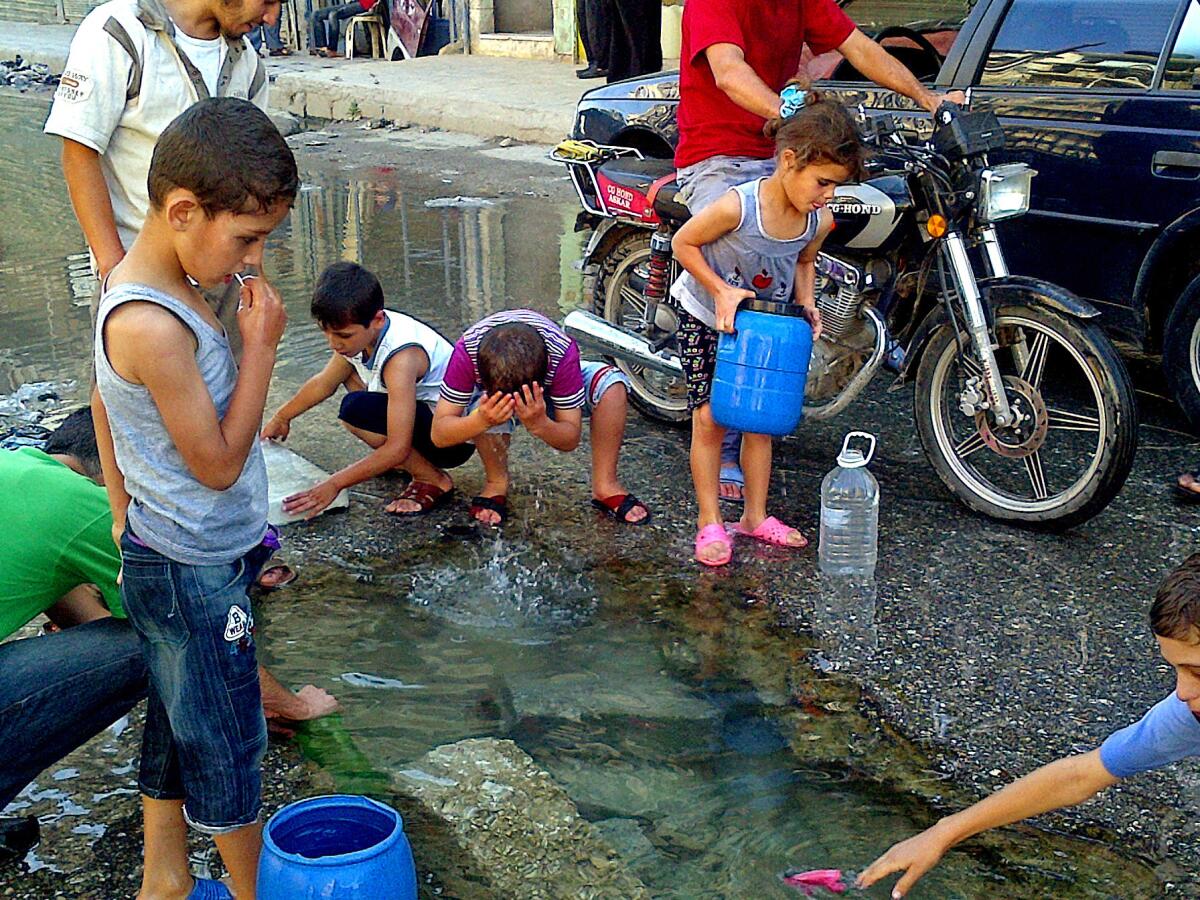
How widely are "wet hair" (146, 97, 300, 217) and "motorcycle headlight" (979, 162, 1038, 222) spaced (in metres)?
2.54

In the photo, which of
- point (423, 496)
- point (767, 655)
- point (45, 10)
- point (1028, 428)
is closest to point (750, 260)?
point (1028, 428)

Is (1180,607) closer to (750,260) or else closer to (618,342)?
(750,260)

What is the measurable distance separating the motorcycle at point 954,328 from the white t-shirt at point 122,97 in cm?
193

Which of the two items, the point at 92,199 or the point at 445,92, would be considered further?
the point at 445,92

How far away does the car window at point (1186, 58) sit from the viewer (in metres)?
4.52

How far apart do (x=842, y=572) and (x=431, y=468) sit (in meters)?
1.48

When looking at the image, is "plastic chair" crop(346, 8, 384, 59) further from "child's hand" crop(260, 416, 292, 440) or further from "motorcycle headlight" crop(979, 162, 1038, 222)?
"motorcycle headlight" crop(979, 162, 1038, 222)

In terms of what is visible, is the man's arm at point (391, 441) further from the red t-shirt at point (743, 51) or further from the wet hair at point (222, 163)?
the wet hair at point (222, 163)

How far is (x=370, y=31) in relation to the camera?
18094mm

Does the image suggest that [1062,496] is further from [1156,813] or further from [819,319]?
[1156,813]

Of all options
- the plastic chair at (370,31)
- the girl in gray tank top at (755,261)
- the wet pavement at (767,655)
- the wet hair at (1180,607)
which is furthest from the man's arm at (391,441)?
the plastic chair at (370,31)

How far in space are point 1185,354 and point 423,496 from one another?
2673 mm

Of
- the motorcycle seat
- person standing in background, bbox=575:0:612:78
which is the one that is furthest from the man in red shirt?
person standing in background, bbox=575:0:612:78

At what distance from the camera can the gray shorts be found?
14.0ft
